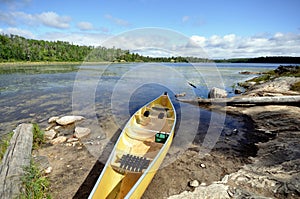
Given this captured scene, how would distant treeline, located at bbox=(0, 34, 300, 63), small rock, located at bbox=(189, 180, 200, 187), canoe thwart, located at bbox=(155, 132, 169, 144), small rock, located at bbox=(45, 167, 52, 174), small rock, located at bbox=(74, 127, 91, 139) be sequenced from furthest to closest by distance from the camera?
distant treeline, located at bbox=(0, 34, 300, 63) < small rock, located at bbox=(74, 127, 91, 139) < canoe thwart, located at bbox=(155, 132, 169, 144) < small rock, located at bbox=(45, 167, 52, 174) < small rock, located at bbox=(189, 180, 200, 187)

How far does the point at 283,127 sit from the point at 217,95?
7808 millimetres

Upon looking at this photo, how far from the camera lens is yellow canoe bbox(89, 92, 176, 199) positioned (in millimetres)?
3435

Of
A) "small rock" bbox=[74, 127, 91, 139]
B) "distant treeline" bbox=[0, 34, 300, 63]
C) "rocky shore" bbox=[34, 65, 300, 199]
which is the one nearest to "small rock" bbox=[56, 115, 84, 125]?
"rocky shore" bbox=[34, 65, 300, 199]

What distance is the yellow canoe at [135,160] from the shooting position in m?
3.44

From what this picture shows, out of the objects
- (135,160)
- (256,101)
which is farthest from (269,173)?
(256,101)

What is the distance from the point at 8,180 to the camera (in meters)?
3.64

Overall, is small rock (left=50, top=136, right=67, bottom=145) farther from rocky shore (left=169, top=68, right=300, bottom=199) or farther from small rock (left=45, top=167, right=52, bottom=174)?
rocky shore (left=169, top=68, right=300, bottom=199)

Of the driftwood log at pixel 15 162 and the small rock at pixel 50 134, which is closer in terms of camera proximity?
the driftwood log at pixel 15 162

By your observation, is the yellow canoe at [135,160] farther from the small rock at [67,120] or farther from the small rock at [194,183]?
the small rock at [67,120]

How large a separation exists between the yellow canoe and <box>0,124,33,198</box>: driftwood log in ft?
5.90

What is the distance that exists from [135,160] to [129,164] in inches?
9.3

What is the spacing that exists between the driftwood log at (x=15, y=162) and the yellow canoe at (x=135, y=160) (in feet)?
5.90

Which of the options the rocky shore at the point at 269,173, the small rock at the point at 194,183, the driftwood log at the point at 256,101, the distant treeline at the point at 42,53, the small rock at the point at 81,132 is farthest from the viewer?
the distant treeline at the point at 42,53

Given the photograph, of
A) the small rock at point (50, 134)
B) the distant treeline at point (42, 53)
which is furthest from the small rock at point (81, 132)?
the distant treeline at point (42, 53)
